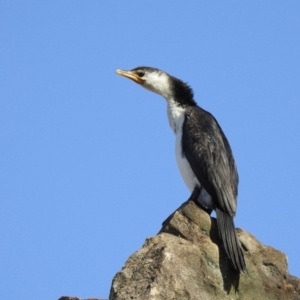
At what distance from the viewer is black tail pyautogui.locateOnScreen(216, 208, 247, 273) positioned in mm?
7363

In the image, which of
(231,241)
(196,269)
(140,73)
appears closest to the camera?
(196,269)

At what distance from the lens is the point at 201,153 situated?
29.9 ft

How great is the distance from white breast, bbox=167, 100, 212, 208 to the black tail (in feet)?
2.42

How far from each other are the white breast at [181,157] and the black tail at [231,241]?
74cm

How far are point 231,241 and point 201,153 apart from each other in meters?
1.76

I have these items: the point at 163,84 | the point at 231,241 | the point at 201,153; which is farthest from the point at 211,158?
the point at 163,84

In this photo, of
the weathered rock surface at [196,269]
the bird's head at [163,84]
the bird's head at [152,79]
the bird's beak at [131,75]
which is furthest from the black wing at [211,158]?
the bird's beak at [131,75]

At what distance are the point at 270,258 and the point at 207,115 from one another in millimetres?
2557

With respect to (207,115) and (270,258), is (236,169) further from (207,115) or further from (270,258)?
(270,258)

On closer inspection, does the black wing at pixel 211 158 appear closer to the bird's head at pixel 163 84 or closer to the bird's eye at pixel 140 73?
the bird's head at pixel 163 84

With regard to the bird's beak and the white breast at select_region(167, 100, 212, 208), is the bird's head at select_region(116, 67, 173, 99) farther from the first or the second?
the white breast at select_region(167, 100, 212, 208)

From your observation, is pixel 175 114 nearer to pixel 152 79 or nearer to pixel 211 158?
pixel 152 79

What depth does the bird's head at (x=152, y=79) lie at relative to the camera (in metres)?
10.3

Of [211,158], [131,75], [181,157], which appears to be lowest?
[211,158]
